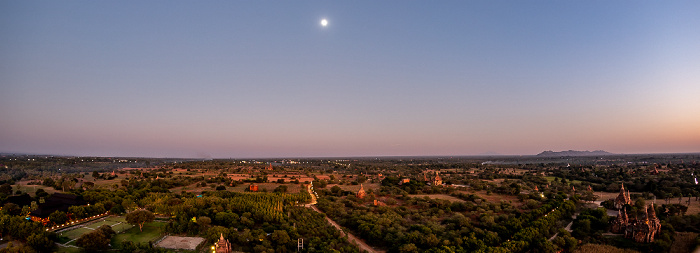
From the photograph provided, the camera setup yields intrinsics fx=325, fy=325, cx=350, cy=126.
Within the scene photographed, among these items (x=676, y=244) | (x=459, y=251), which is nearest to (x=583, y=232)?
(x=676, y=244)

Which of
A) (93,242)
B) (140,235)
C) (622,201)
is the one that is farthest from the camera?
(622,201)

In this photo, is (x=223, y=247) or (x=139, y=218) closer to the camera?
(x=223, y=247)

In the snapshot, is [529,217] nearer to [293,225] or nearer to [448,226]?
[448,226]

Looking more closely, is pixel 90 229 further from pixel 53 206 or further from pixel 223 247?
pixel 223 247

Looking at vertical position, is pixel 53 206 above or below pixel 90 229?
above

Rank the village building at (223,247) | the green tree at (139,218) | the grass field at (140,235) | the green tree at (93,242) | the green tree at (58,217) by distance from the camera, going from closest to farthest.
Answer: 1. the village building at (223,247)
2. the green tree at (93,242)
3. the grass field at (140,235)
4. the green tree at (139,218)
5. the green tree at (58,217)

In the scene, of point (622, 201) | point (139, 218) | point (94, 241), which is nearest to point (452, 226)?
point (622, 201)

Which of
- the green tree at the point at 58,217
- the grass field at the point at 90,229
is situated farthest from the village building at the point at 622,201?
the green tree at the point at 58,217

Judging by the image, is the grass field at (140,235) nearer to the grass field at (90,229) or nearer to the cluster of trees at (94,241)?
the cluster of trees at (94,241)
